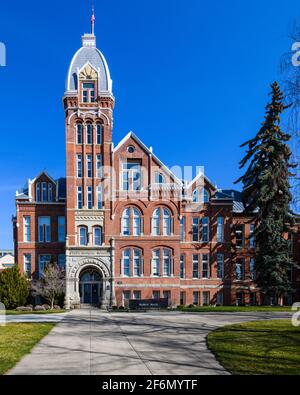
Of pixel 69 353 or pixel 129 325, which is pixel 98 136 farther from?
pixel 69 353

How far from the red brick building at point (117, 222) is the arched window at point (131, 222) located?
0.33ft

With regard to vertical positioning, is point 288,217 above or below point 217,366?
above

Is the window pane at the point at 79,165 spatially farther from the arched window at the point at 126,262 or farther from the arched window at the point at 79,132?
the arched window at the point at 126,262

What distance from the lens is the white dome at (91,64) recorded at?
37031 mm

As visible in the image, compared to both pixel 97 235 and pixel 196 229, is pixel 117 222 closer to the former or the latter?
pixel 97 235

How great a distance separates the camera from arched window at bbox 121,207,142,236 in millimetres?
36969

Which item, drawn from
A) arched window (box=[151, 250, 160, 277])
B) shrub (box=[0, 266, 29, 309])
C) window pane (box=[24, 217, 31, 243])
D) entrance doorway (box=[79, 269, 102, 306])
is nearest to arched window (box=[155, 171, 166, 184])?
arched window (box=[151, 250, 160, 277])

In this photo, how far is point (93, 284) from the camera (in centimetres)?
3691

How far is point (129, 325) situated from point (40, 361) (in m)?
8.74

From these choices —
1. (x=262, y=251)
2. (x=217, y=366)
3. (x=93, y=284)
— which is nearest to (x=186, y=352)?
(x=217, y=366)

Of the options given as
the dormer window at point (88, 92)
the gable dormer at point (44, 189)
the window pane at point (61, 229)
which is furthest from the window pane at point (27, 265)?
the dormer window at point (88, 92)

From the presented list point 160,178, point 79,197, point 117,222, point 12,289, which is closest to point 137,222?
point 117,222

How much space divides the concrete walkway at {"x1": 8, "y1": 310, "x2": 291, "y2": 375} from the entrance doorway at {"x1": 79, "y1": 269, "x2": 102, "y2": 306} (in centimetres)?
1835

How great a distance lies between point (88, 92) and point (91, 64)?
2905 millimetres
